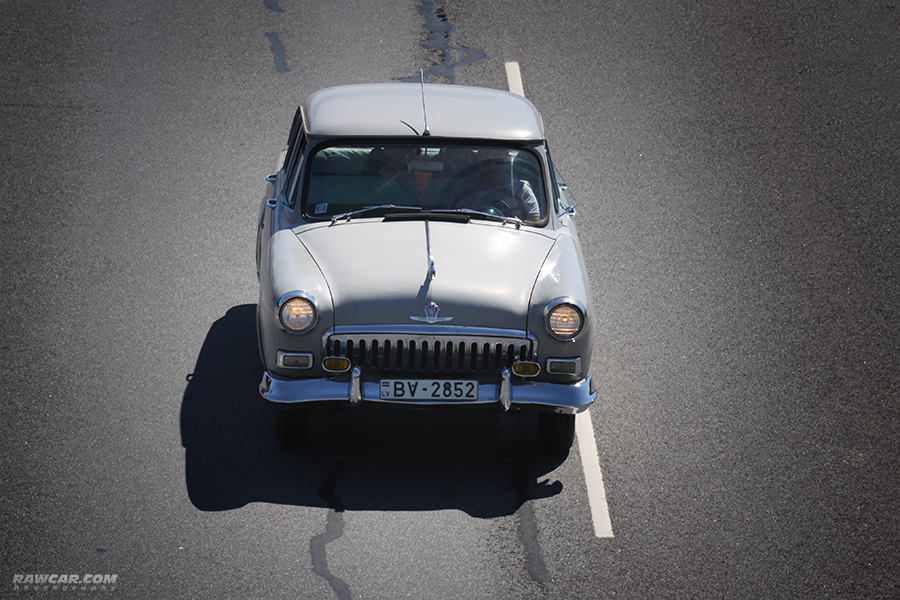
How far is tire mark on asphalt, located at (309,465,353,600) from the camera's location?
5.72 metres

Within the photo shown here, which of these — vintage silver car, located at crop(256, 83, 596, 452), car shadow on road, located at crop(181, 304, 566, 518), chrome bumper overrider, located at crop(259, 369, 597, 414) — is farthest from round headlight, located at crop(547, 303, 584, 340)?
car shadow on road, located at crop(181, 304, 566, 518)

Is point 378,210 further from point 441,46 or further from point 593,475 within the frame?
point 441,46

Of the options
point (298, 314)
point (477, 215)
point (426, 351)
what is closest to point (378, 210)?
point (477, 215)

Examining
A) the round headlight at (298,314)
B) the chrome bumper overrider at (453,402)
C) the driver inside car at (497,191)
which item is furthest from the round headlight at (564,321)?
the round headlight at (298,314)

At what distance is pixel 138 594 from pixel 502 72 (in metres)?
8.07

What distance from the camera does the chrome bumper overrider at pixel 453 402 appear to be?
20.7 ft

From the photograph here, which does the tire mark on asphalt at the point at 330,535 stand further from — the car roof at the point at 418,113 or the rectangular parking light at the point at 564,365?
the car roof at the point at 418,113

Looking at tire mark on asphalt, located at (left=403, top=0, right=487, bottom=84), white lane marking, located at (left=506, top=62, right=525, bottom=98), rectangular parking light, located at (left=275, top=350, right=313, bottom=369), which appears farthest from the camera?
tire mark on asphalt, located at (left=403, top=0, right=487, bottom=84)

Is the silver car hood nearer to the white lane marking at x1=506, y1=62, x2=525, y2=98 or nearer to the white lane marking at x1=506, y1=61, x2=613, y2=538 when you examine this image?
the white lane marking at x1=506, y1=61, x2=613, y2=538

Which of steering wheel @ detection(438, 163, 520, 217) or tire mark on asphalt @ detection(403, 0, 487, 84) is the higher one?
tire mark on asphalt @ detection(403, 0, 487, 84)

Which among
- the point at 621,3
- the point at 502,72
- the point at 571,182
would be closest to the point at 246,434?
the point at 571,182

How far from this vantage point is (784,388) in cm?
772

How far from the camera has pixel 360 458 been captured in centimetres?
684

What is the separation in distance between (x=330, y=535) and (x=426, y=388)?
3.25 feet
